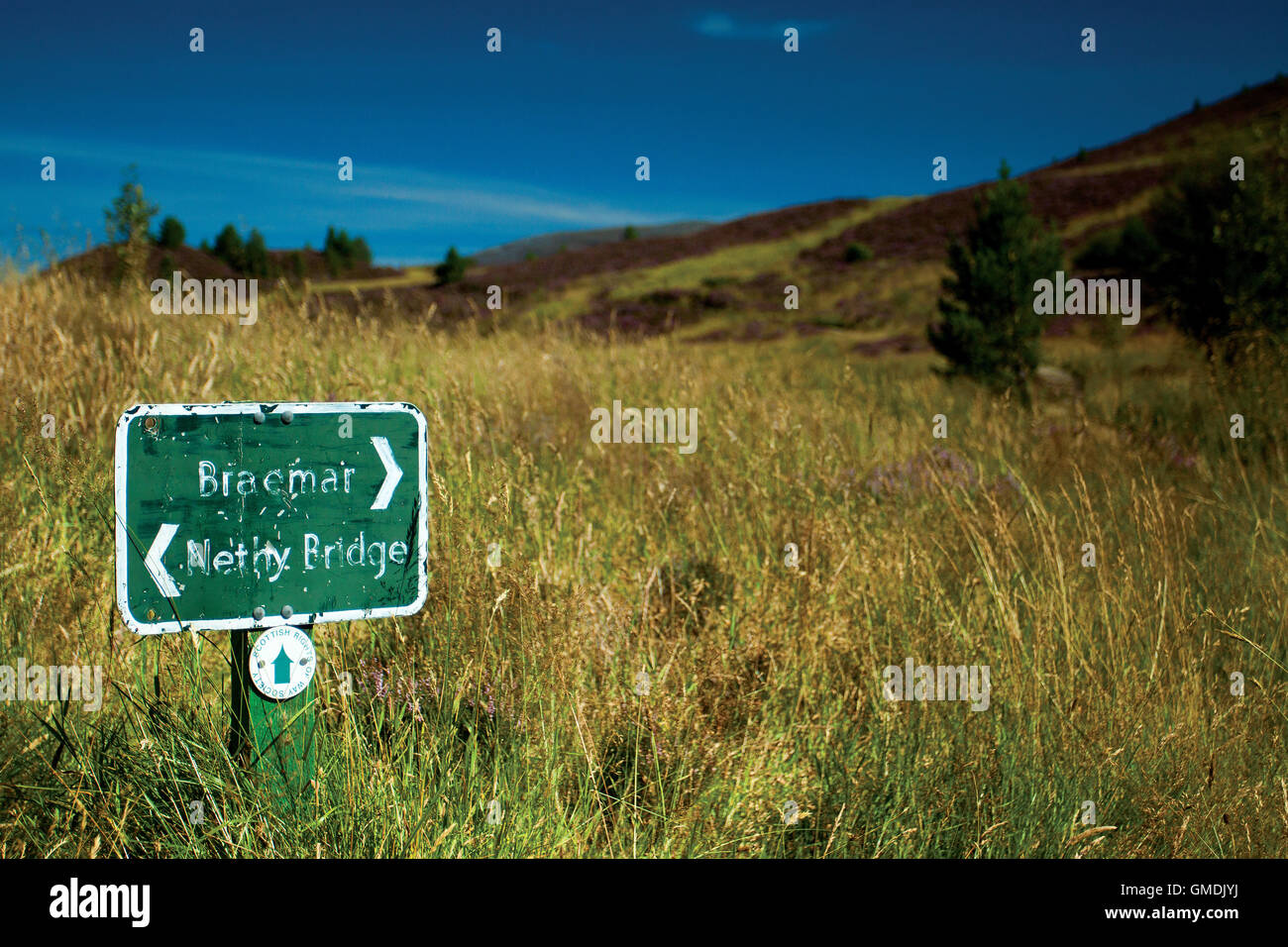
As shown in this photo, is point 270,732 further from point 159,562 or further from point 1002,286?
point 1002,286

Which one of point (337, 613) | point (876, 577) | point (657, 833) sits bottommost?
point (657, 833)

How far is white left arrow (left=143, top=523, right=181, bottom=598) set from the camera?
4.99 ft

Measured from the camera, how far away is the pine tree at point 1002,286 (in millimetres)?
11742

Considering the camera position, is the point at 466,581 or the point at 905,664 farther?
the point at 905,664

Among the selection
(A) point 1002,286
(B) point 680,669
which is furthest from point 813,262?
(B) point 680,669

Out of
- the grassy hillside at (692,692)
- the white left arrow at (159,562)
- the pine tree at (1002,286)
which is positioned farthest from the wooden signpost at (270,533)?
the pine tree at (1002,286)

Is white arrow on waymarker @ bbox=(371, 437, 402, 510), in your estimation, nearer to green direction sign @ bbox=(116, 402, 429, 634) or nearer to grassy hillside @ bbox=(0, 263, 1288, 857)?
green direction sign @ bbox=(116, 402, 429, 634)

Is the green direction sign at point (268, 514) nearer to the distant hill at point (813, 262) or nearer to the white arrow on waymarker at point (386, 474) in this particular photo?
the white arrow on waymarker at point (386, 474)

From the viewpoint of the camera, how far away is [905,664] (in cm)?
250

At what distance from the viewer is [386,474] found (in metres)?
1.69

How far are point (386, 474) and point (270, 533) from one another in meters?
0.25

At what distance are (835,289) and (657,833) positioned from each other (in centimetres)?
3037
